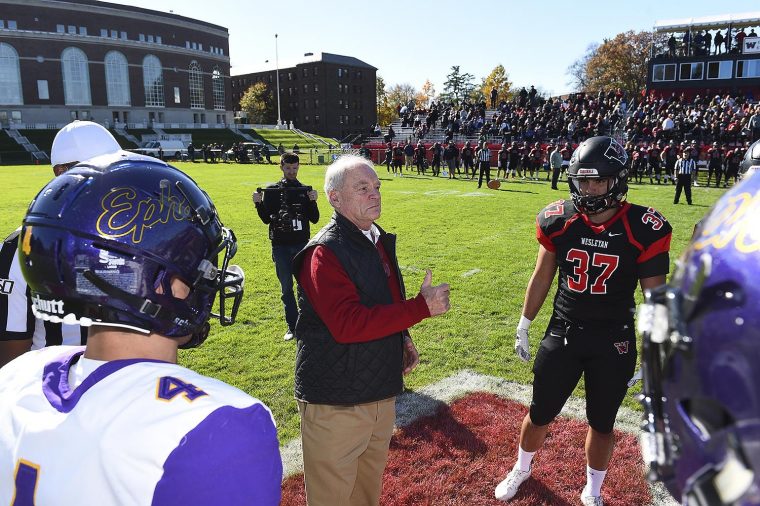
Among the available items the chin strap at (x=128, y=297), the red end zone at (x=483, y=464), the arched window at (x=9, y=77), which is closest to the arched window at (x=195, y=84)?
the arched window at (x=9, y=77)

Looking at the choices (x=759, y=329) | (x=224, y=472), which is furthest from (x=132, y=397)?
(x=759, y=329)

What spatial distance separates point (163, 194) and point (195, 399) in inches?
26.0

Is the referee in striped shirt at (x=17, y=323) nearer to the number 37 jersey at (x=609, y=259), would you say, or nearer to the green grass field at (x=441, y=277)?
the green grass field at (x=441, y=277)

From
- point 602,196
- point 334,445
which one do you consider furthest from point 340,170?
point 602,196

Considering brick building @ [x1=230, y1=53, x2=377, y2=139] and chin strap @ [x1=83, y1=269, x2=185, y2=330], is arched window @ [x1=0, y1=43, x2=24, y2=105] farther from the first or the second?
chin strap @ [x1=83, y1=269, x2=185, y2=330]

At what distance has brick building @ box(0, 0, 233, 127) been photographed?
67.0m

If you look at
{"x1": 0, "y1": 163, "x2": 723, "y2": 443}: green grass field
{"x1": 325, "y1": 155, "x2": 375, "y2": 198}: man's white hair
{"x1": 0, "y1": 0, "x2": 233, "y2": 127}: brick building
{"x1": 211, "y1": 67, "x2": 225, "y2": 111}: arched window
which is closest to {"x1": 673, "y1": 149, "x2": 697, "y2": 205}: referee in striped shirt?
{"x1": 0, "y1": 163, "x2": 723, "y2": 443}: green grass field

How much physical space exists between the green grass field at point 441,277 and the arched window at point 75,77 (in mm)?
57027

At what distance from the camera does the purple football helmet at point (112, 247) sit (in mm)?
1501

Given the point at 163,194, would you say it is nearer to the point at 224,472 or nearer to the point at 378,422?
the point at 224,472

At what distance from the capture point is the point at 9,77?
6675 cm

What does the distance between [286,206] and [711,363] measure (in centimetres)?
605

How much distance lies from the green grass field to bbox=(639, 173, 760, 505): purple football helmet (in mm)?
3956

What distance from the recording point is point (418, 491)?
12.6 feet
